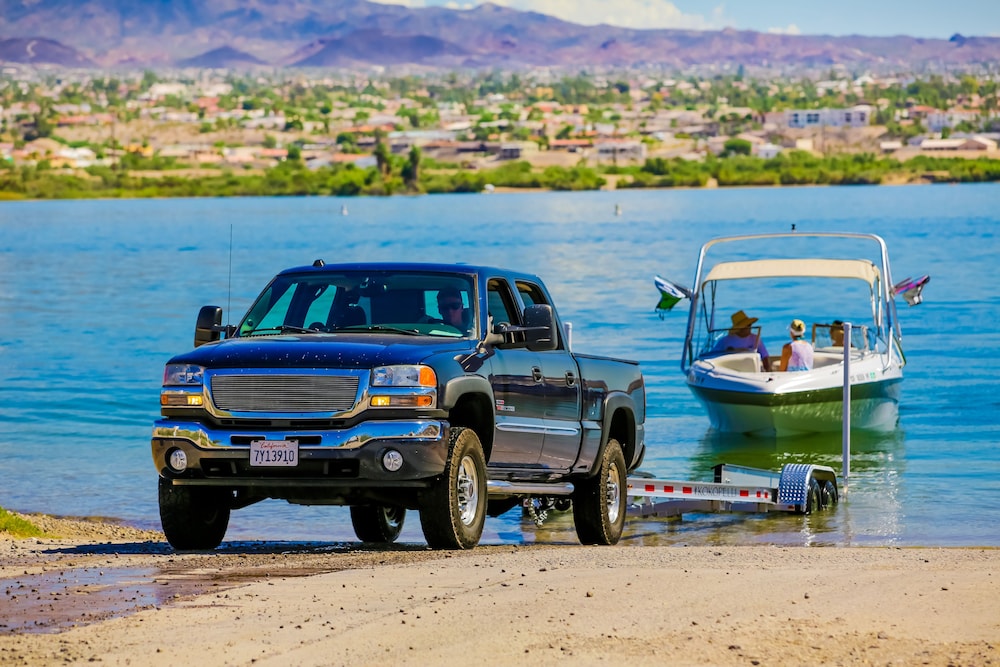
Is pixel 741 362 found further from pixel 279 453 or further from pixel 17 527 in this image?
pixel 279 453

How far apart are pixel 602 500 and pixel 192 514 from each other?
10.4 feet

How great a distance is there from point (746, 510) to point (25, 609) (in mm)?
9798

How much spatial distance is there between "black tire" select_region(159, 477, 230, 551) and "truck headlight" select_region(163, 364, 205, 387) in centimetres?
69

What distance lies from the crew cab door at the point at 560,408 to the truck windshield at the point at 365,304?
A: 739 mm

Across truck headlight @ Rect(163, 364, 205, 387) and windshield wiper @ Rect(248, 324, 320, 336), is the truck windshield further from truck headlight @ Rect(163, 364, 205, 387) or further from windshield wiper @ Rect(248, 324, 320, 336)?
truck headlight @ Rect(163, 364, 205, 387)

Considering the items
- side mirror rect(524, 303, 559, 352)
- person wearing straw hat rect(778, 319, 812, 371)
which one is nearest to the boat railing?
person wearing straw hat rect(778, 319, 812, 371)

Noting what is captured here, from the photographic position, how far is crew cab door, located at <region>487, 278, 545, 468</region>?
449 inches

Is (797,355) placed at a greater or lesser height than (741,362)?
greater

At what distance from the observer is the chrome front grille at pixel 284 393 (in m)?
10.5

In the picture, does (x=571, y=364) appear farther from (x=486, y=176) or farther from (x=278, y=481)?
(x=486, y=176)

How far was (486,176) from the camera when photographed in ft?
656

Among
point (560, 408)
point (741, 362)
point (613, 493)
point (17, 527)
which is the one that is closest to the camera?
point (560, 408)

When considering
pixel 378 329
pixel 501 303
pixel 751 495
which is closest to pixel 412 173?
pixel 751 495

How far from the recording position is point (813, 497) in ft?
57.9
